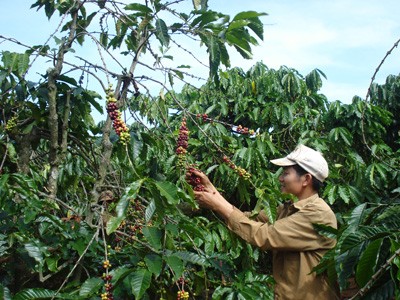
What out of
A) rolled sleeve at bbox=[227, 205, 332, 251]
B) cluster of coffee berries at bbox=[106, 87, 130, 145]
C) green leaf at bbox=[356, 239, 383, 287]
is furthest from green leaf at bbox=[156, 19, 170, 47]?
green leaf at bbox=[356, 239, 383, 287]

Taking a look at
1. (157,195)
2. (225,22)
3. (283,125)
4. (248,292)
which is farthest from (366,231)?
(283,125)

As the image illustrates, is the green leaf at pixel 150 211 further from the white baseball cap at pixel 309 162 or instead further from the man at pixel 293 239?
the white baseball cap at pixel 309 162

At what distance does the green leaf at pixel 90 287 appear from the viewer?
1.61 metres

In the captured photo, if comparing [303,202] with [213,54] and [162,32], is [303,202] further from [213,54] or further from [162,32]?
[162,32]

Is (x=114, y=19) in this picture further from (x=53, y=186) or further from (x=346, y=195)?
(x=346, y=195)

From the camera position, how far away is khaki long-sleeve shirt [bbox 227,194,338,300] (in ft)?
6.79

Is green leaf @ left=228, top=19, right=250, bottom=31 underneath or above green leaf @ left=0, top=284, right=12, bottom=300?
above

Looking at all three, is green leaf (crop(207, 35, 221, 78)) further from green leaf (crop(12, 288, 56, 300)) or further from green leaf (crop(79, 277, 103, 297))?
green leaf (crop(12, 288, 56, 300))

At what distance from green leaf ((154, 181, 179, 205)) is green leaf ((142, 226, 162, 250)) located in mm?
196

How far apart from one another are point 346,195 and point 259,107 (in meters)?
1.39

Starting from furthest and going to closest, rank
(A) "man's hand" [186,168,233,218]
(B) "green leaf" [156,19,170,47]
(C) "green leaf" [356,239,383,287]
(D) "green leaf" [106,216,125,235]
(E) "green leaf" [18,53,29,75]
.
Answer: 1. (A) "man's hand" [186,168,233,218]
2. (E) "green leaf" [18,53,29,75]
3. (B) "green leaf" [156,19,170,47]
4. (D) "green leaf" [106,216,125,235]
5. (C) "green leaf" [356,239,383,287]

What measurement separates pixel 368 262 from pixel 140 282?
687 millimetres

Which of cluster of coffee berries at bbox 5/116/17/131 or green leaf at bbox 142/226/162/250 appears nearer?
green leaf at bbox 142/226/162/250

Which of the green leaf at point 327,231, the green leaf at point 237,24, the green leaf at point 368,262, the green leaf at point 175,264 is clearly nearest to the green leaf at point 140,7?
the green leaf at point 237,24
